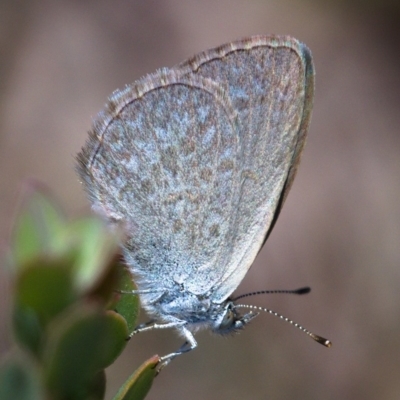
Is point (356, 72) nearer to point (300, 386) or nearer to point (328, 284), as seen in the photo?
point (328, 284)

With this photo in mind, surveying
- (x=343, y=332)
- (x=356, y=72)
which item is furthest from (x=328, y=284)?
(x=356, y=72)

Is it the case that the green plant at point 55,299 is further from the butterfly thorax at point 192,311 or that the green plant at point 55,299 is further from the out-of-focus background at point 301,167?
the out-of-focus background at point 301,167

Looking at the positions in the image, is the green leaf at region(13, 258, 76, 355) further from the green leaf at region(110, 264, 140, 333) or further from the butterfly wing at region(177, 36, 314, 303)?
the butterfly wing at region(177, 36, 314, 303)

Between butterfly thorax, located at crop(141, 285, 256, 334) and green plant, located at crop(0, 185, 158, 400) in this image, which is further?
butterfly thorax, located at crop(141, 285, 256, 334)

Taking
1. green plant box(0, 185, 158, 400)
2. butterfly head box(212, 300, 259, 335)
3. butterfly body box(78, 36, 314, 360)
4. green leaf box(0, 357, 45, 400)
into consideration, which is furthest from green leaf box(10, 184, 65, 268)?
butterfly head box(212, 300, 259, 335)

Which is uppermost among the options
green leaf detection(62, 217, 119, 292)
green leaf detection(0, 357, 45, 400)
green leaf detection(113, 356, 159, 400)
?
green leaf detection(62, 217, 119, 292)

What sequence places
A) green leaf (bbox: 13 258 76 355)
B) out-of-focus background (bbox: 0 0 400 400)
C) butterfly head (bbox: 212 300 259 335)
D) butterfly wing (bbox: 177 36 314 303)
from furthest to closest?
out-of-focus background (bbox: 0 0 400 400)
butterfly head (bbox: 212 300 259 335)
butterfly wing (bbox: 177 36 314 303)
green leaf (bbox: 13 258 76 355)
